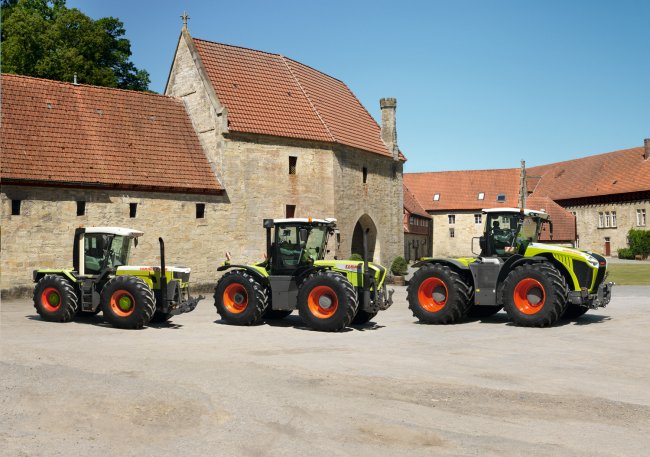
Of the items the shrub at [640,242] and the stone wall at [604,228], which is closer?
the shrub at [640,242]

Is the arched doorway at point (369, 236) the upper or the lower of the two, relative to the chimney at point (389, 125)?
lower

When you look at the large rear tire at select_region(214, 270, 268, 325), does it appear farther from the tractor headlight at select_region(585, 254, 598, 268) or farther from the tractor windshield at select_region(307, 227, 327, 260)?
the tractor headlight at select_region(585, 254, 598, 268)

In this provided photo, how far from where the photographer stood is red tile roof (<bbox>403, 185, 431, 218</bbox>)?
57775mm

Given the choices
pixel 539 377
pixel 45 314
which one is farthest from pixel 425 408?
pixel 45 314

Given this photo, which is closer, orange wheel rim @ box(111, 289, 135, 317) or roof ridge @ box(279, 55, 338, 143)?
orange wheel rim @ box(111, 289, 135, 317)

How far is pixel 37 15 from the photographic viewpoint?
101ft

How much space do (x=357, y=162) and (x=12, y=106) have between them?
13.3 metres

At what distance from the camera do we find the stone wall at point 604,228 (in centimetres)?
5569

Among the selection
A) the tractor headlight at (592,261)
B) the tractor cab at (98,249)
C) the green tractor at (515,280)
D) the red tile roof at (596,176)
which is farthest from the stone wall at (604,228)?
the tractor cab at (98,249)

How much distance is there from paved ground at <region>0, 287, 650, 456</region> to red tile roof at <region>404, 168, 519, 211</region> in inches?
1946

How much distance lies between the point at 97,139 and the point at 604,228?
47.9m

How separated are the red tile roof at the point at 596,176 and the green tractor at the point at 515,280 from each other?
1781 inches

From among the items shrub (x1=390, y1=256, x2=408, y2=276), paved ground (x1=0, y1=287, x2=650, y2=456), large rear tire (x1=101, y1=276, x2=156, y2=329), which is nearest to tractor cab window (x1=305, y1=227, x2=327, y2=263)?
paved ground (x1=0, y1=287, x2=650, y2=456)

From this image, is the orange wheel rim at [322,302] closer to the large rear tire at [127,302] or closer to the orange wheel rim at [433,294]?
the orange wheel rim at [433,294]
